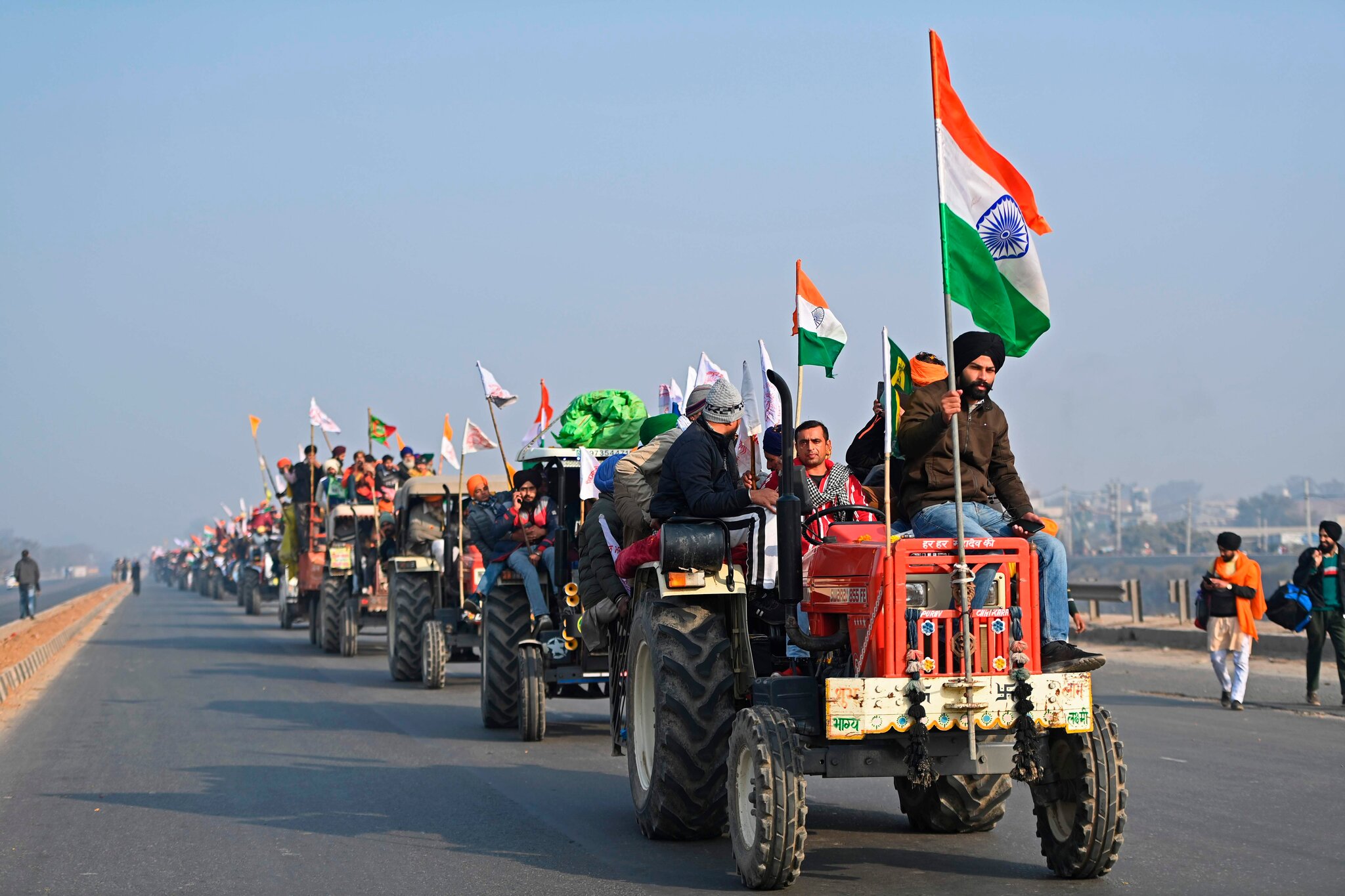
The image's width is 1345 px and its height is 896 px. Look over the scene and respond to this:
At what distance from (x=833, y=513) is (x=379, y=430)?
2123 centimetres

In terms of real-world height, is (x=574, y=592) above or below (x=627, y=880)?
above

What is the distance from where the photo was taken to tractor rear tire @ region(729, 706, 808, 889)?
6621mm

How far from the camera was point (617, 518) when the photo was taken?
10.7m

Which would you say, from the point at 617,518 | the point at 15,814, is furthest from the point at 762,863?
the point at 15,814

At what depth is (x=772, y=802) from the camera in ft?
21.7

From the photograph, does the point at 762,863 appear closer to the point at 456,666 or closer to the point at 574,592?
the point at 574,592

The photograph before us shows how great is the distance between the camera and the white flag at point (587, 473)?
13.1m

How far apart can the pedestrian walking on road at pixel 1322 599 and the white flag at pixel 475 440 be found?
33.2ft

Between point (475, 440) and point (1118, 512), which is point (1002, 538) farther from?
point (1118, 512)

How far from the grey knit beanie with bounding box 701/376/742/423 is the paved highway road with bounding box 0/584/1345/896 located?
2.26 metres

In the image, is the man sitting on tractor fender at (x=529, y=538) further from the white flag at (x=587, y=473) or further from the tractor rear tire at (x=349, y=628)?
the tractor rear tire at (x=349, y=628)

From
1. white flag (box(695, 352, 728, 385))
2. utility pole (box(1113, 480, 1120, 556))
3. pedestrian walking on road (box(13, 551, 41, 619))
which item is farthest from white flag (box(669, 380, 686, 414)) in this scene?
utility pole (box(1113, 480, 1120, 556))

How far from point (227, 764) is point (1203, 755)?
7614 mm

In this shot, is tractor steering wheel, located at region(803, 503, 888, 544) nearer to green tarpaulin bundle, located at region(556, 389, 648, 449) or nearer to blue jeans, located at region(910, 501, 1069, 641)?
blue jeans, located at region(910, 501, 1069, 641)
